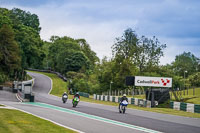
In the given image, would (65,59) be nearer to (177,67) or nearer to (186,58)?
(177,67)

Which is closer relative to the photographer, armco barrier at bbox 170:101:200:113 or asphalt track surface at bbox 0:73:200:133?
asphalt track surface at bbox 0:73:200:133

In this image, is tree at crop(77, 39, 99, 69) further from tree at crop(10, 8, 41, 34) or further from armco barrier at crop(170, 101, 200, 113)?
armco barrier at crop(170, 101, 200, 113)

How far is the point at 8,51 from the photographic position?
74.4 metres

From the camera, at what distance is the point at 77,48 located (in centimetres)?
11881

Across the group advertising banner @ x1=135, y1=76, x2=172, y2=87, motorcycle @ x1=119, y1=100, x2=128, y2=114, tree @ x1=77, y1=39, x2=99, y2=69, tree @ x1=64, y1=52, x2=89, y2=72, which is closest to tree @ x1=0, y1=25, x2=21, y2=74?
tree @ x1=64, y1=52, x2=89, y2=72

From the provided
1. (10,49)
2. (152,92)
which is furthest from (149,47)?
(152,92)

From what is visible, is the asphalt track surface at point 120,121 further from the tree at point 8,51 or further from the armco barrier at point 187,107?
the tree at point 8,51

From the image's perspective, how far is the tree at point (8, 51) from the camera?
244 feet

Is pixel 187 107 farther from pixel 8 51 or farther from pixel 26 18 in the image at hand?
pixel 26 18

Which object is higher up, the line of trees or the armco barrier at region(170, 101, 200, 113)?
the line of trees

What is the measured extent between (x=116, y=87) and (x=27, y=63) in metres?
22.9

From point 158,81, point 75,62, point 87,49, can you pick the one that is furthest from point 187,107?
point 87,49

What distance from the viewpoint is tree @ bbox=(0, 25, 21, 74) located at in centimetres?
7427

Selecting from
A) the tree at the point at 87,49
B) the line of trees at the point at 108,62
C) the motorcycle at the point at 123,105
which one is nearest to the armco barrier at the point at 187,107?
the motorcycle at the point at 123,105
